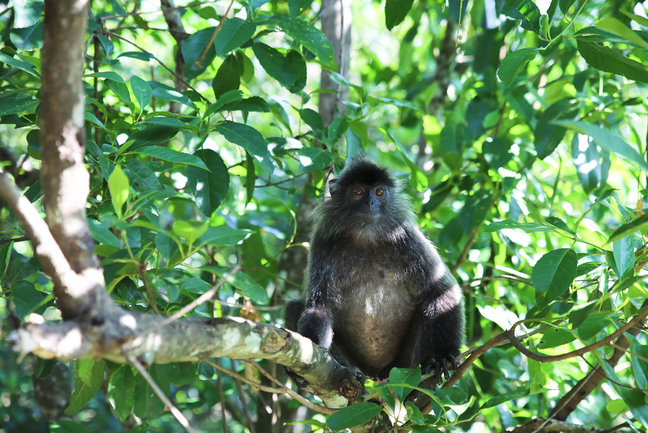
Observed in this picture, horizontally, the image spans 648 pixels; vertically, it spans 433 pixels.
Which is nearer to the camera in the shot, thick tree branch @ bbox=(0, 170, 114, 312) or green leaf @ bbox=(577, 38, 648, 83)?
thick tree branch @ bbox=(0, 170, 114, 312)

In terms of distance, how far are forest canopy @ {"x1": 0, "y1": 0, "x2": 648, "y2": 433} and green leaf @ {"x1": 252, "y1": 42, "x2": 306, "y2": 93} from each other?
15mm

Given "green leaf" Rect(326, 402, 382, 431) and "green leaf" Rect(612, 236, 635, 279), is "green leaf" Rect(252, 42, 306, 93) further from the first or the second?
"green leaf" Rect(612, 236, 635, 279)

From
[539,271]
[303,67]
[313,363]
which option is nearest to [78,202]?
[313,363]

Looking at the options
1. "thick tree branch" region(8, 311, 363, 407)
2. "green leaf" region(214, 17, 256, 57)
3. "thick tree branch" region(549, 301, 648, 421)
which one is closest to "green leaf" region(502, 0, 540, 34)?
"green leaf" region(214, 17, 256, 57)

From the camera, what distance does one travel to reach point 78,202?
1.95 m

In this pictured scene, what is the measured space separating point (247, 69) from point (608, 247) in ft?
9.02

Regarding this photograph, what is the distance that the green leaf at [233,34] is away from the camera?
3.24 meters

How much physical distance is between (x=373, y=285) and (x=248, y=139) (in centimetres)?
210

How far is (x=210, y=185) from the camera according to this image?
3398 millimetres

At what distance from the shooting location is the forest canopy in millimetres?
1955

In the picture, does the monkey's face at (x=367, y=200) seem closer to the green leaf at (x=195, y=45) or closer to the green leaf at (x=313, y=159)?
the green leaf at (x=313, y=159)

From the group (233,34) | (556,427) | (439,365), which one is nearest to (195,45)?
(233,34)

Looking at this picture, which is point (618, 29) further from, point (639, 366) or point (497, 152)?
point (497, 152)

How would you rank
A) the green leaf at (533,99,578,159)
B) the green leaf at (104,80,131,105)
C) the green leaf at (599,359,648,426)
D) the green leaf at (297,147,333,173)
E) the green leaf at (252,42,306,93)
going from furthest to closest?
the green leaf at (533,99,578,159)
the green leaf at (297,147,333,173)
the green leaf at (252,42,306,93)
the green leaf at (104,80,131,105)
the green leaf at (599,359,648,426)
